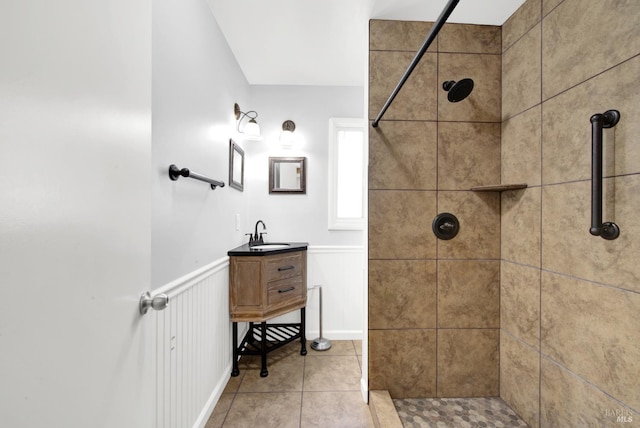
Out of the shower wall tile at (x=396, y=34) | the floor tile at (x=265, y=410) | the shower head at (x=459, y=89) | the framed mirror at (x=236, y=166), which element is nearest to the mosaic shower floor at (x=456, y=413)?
the floor tile at (x=265, y=410)

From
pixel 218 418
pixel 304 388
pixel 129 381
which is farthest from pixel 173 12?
pixel 304 388

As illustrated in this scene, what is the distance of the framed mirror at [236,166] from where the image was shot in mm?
2078

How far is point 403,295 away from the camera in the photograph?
166cm

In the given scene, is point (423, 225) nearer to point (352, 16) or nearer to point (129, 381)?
point (352, 16)

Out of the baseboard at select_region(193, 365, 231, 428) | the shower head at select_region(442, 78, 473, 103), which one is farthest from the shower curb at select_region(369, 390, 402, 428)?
the shower head at select_region(442, 78, 473, 103)

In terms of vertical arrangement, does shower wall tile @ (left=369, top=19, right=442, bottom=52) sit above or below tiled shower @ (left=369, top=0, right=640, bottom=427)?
above

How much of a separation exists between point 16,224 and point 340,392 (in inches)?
77.2

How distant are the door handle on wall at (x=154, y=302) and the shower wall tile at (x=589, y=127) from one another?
5.16 ft

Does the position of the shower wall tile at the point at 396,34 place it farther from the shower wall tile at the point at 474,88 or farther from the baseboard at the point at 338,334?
the baseboard at the point at 338,334

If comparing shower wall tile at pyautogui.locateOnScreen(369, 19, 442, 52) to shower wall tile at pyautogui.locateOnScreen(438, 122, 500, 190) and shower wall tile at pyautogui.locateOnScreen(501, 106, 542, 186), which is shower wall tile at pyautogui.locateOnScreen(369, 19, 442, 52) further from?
shower wall tile at pyautogui.locateOnScreen(501, 106, 542, 186)

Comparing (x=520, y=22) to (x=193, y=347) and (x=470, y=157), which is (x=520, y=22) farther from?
(x=193, y=347)

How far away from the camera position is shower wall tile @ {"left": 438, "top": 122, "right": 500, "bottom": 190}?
1.66m

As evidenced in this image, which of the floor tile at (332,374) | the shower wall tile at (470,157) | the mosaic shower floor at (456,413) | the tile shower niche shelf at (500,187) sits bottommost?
the floor tile at (332,374)

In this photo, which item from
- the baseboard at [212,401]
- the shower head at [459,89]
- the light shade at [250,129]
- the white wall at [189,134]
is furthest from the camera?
the light shade at [250,129]
